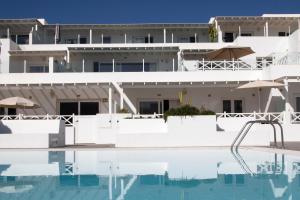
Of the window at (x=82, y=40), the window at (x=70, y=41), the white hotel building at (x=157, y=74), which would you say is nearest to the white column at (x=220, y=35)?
the white hotel building at (x=157, y=74)

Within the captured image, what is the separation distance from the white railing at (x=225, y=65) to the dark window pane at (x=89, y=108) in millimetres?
7342

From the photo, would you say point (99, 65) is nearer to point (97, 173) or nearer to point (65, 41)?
point (65, 41)

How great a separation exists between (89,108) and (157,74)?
5.27 metres

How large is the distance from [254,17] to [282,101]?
35.1 ft

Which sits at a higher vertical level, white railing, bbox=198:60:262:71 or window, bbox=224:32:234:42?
window, bbox=224:32:234:42

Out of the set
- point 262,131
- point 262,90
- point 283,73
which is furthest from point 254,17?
point 262,131

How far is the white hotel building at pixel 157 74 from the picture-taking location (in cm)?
2528

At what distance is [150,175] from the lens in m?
10.9

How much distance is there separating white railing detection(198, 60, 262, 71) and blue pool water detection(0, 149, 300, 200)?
33.8 feet

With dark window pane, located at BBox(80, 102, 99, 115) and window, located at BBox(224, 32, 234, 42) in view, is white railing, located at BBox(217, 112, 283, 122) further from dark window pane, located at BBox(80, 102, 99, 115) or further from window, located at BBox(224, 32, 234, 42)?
window, located at BBox(224, 32, 234, 42)

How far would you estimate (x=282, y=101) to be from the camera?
24.9 meters

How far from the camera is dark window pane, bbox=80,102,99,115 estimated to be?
27641 millimetres

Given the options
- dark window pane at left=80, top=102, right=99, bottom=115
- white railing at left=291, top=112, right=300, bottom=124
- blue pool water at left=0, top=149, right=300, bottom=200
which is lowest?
blue pool water at left=0, top=149, right=300, bottom=200

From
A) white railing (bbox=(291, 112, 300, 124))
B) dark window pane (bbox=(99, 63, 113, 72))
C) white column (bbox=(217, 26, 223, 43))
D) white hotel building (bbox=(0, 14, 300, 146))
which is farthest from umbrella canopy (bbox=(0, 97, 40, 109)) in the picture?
white column (bbox=(217, 26, 223, 43))
